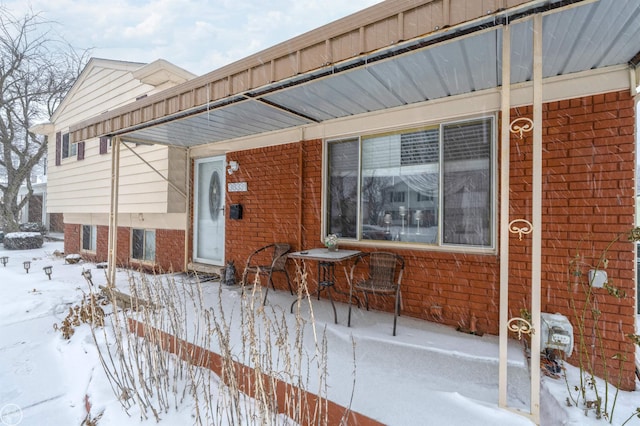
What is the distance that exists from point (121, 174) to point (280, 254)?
474 cm

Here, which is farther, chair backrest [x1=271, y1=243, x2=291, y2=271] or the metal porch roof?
chair backrest [x1=271, y1=243, x2=291, y2=271]

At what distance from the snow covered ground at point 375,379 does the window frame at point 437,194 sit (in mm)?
846

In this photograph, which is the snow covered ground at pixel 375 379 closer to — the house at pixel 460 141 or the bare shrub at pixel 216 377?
the bare shrub at pixel 216 377

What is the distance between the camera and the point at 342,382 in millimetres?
2219

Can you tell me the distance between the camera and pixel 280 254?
4.60 m

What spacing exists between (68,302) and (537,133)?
20.6ft

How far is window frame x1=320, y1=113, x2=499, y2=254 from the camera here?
3.20 metres

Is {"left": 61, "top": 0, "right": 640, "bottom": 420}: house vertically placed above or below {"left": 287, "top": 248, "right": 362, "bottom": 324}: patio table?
above

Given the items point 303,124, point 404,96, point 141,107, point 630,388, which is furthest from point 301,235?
point 630,388

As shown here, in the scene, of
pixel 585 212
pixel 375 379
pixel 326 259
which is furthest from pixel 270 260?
pixel 585 212

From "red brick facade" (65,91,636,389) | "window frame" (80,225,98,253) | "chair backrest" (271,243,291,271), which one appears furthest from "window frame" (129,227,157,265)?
"red brick facade" (65,91,636,389)

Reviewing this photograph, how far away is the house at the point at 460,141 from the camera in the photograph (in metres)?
1.94

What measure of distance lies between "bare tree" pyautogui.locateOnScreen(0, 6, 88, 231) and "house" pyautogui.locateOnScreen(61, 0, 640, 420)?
10.9 m

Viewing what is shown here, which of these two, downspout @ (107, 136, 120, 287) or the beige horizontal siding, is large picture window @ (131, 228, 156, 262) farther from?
the beige horizontal siding
